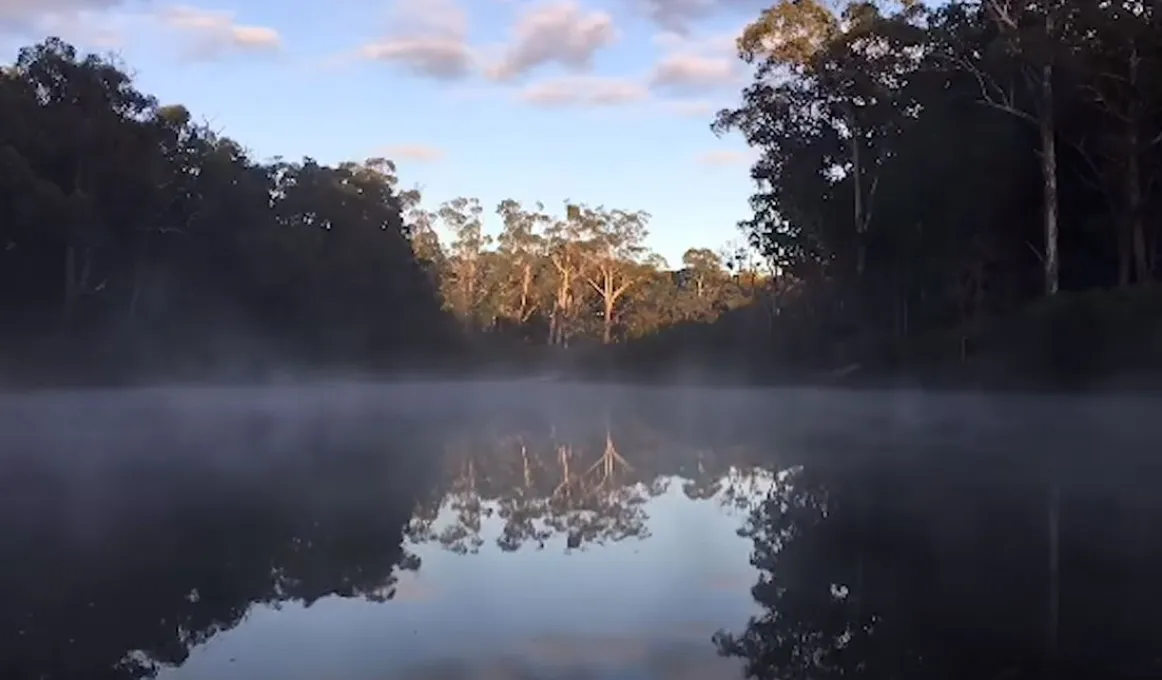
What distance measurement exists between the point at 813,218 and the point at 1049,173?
11.4m

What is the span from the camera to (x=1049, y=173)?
27.0m

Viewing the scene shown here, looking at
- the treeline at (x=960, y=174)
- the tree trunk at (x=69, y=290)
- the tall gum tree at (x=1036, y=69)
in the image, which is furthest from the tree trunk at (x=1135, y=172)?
the tree trunk at (x=69, y=290)

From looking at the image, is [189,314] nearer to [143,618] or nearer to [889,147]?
[889,147]

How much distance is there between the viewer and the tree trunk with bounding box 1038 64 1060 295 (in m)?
26.9

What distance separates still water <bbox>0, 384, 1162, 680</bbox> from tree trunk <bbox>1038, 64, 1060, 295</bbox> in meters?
10.9

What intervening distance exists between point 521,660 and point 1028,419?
50.3 feet

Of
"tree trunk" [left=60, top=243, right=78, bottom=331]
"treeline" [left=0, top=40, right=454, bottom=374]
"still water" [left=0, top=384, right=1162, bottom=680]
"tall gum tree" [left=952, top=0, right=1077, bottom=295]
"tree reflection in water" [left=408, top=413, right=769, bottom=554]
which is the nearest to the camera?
"still water" [left=0, top=384, right=1162, bottom=680]

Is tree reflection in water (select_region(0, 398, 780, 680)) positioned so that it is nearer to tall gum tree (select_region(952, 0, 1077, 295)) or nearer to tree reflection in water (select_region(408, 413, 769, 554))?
tree reflection in water (select_region(408, 413, 769, 554))

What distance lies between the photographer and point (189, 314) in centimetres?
4603

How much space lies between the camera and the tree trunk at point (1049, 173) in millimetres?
26922

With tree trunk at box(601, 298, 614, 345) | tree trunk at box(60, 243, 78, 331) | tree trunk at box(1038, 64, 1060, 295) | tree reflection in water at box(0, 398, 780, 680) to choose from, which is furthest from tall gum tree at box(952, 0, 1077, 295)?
tree trunk at box(601, 298, 614, 345)

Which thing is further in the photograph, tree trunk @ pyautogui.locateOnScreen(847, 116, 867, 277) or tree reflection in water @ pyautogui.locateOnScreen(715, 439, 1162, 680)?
tree trunk @ pyautogui.locateOnScreen(847, 116, 867, 277)

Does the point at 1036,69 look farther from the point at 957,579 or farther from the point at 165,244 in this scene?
the point at 165,244

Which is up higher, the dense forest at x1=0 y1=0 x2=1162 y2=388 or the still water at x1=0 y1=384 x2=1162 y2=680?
the dense forest at x1=0 y1=0 x2=1162 y2=388
